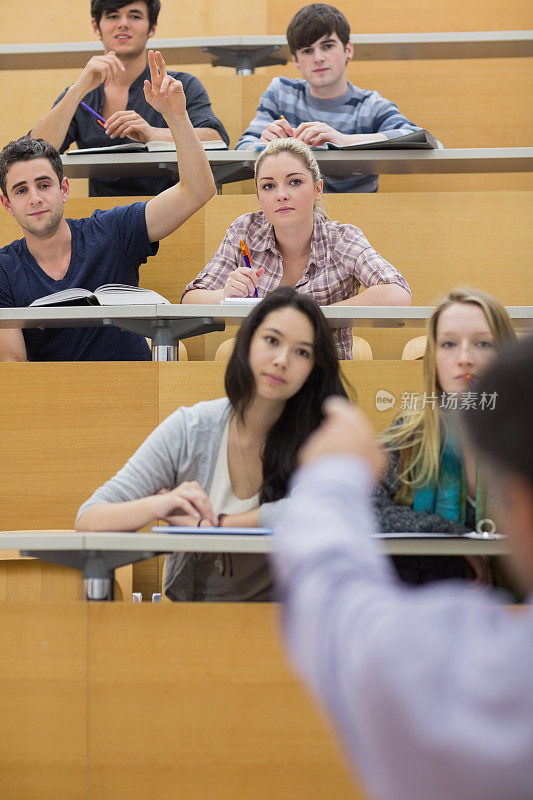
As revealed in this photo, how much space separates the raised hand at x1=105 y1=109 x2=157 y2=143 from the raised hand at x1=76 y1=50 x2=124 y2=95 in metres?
0.09

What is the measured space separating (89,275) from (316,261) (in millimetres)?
479

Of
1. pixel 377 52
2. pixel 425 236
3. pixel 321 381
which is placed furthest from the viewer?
pixel 377 52

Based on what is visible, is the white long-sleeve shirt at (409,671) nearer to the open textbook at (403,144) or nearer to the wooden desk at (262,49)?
the open textbook at (403,144)

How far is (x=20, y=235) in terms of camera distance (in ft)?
8.34

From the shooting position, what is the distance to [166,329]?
1856mm

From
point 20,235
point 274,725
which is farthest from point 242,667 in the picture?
point 20,235

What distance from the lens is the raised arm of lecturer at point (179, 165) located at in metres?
1.96

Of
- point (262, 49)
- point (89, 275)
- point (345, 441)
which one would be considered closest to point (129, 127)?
point (89, 275)

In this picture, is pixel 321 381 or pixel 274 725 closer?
pixel 274 725

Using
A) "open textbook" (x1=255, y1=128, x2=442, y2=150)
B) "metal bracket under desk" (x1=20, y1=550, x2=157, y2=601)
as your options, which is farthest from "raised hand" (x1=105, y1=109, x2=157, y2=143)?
"metal bracket under desk" (x1=20, y1=550, x2=157, y2=601)

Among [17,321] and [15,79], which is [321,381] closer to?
[17,321]

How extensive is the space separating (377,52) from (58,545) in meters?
2.18

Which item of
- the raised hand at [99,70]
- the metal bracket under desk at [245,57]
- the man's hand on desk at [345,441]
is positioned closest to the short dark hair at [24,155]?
the raised hand at [99,70]

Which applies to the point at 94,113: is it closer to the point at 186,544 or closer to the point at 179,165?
the point at 179,165
